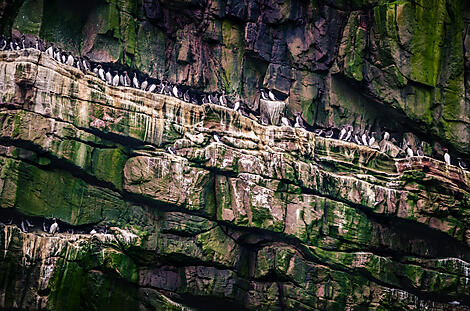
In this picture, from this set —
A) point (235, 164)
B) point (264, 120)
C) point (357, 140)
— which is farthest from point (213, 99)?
point (357, 140)

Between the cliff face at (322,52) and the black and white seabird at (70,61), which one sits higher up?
the cliff face at (322,52)

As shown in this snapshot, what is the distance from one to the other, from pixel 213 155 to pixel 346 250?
6029mm

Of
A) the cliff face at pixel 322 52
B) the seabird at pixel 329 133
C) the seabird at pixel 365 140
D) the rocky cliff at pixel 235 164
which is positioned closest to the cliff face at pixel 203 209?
the rocky cliff at pixel 235 164

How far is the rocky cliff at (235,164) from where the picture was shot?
1686 centimetres

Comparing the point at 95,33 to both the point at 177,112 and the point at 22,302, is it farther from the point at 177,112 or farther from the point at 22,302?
the point at 22,302

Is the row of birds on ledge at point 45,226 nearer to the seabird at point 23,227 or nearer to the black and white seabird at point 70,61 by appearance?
the seabird at point 23,227

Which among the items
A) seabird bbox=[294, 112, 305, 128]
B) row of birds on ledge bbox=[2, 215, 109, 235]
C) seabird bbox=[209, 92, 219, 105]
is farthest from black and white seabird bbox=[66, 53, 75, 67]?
seabird bbox=[294, 112, 305, 128]

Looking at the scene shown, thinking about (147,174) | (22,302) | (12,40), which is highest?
(12,40)

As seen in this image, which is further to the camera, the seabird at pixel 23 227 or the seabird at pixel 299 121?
the seabird at pixel 299 121

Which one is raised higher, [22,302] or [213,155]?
[213,155]

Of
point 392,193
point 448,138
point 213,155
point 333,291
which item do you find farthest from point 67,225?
point 448,138

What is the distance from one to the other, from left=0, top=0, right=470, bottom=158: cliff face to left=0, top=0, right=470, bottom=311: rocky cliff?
0.07m

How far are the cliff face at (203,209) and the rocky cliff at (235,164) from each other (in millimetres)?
57

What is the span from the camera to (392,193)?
20156mm
